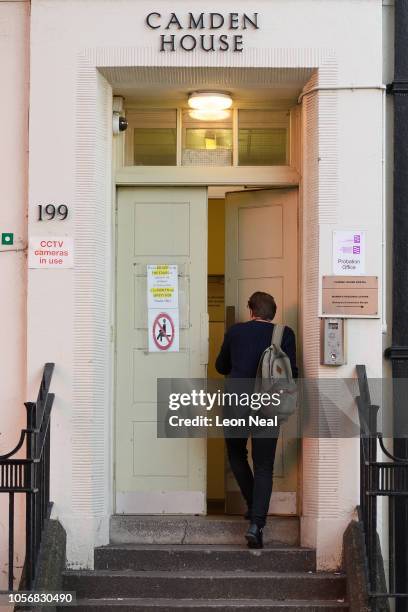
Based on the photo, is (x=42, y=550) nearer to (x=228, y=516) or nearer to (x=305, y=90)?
(x=228, y=516)

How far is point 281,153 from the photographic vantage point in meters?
8.16

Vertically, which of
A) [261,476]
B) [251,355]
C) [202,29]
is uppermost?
[202,29]

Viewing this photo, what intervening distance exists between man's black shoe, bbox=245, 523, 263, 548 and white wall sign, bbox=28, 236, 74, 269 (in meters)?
2.16

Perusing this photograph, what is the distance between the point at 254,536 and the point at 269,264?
6.67 ft

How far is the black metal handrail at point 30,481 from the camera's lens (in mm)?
6602

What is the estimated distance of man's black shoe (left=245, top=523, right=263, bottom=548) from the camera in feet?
24.0

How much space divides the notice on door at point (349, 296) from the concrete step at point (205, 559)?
164 centimetres

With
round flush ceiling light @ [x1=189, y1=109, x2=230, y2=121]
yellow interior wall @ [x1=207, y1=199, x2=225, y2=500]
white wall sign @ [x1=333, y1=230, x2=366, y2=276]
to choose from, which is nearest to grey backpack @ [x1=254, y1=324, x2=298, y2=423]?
white wall sign @ [x1=333, y1=230, x2=366, y2=276]

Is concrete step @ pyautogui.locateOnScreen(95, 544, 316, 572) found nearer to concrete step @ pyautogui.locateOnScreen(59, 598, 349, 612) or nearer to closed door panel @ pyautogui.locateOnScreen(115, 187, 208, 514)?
concrete step @ pyautogui.locateOnScreen(59, 598, 349, 612)

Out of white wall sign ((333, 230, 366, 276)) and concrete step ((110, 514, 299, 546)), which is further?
concrete step ((110, 514, 299, 546))

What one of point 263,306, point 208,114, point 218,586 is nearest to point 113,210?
point 208,114

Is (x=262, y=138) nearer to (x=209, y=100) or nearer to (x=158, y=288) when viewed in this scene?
(x=209, y=100)

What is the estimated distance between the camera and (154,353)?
315 inches

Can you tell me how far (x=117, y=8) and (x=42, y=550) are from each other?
3700 millimetres
